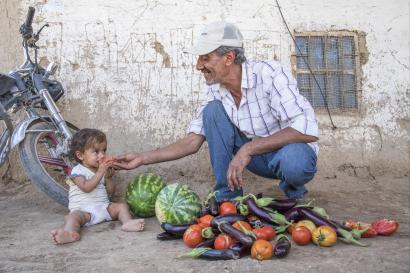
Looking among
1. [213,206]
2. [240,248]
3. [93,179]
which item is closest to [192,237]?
[240,248]

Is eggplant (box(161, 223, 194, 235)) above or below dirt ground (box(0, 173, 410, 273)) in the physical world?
above

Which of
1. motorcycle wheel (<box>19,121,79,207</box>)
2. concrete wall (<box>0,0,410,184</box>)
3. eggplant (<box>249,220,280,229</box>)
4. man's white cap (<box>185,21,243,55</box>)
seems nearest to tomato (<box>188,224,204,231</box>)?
eggplant (<box>249,220,280,229</box>)

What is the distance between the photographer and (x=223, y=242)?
3234 millimetres

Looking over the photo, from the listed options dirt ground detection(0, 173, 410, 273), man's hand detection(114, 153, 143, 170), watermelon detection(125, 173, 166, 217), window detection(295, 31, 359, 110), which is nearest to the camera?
dirt ground detection(0, 173, 410, 273)

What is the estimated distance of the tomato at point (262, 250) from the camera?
3.06m

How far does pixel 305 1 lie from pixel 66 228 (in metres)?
3.14

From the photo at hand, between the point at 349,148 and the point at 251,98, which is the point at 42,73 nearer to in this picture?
the point at 251,98

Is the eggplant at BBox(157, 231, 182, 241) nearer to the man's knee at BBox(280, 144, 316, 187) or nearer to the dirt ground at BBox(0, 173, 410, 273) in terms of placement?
the dirt ground at BBox(0, 173, 410, 273)

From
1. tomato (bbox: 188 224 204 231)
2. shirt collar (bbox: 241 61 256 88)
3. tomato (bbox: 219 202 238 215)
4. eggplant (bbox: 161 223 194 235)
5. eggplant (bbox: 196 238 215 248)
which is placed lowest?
eggplant (bbox: 196 238 215 248)

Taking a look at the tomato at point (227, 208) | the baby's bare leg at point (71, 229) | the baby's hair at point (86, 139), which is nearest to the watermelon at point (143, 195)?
the baby's bare leg at point (71, 229)

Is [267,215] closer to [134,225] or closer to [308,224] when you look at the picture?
[308,224]

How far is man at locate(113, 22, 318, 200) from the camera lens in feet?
12.2

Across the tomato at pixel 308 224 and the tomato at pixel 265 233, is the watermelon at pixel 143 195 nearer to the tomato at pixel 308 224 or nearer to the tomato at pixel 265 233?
the tomato at pixel 265 233

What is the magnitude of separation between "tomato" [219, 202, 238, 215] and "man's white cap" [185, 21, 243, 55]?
103 cm
